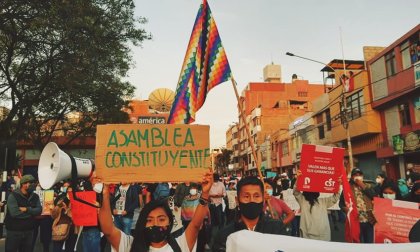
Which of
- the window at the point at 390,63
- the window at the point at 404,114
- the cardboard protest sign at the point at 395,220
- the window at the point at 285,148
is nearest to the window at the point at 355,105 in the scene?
the window at the point at 390,63

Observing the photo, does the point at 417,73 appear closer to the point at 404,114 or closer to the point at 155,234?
the point at 404,114

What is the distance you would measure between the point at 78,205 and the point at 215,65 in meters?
3.37

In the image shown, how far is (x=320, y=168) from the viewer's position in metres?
5.64

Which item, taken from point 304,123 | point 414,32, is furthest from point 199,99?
point 304,123

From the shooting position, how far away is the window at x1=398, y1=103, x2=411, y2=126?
24.0 meters

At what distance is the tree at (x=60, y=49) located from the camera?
15141 millimetres

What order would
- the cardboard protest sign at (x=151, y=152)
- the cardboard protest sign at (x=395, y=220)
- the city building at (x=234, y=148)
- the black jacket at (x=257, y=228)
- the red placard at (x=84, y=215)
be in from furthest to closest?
1. the city building at (x=234, y=148)
2. the red placard at (x=84, y=215)
3. the cardboard protest sign at (x=395, y=220)
4. the cardboard protest sign at (x=151, y=152)
5. the black jacket at (x=257, y=228)

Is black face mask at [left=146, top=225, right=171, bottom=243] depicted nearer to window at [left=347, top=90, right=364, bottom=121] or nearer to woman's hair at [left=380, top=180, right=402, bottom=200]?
woman's hair at [left=380, top=180, right=402, bottom=200]

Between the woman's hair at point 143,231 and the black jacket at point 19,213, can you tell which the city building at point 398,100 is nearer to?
the black jacket at point 19,213

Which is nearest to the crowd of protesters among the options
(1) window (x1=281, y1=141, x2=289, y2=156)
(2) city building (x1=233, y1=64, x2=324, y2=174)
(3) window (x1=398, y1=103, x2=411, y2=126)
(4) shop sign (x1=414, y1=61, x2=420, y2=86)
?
(4) shop sign (x1=414, y1=61, x2=420, y2=86)

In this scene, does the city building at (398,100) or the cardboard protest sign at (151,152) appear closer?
the cardboard protest sign at (151,152)

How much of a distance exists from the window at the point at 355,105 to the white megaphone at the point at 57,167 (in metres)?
27.6

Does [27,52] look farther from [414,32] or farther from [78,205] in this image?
[414,32]

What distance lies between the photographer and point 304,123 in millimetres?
42750
